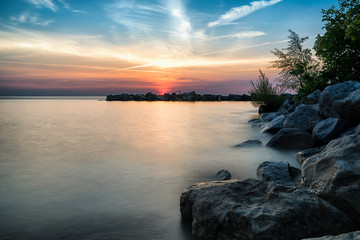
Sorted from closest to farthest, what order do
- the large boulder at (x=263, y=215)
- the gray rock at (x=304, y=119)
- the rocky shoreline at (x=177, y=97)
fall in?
the large boulder at (x=263, y=215) → the gray rock at (x=304, y=119) → the rocky shoreline at (x=177, y=97)

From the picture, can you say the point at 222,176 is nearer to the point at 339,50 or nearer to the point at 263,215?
the point at 263,215

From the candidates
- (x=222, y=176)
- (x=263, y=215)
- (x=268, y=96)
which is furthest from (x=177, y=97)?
(x=263, y=215)

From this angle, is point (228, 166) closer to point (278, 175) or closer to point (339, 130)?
point (278, 175)

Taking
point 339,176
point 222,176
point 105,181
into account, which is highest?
point 339,176

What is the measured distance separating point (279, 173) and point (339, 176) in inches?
83.7

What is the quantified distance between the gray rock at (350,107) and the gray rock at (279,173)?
147 inches

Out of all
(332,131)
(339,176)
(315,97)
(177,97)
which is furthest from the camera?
(177,97)

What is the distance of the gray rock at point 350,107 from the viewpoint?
8.45 metres

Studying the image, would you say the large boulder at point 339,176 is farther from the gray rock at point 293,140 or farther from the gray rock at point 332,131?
the gray rock at point 293,140

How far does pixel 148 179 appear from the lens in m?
6.82

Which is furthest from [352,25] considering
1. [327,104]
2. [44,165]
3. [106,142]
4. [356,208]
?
[44,165]

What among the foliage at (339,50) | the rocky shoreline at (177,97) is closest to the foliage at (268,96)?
the foliage at (339,50)

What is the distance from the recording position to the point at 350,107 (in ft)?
28.3

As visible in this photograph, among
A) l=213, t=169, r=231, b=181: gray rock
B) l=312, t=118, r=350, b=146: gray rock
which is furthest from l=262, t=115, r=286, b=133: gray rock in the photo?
l=213, t=169, r=231, b=181: gray rock
